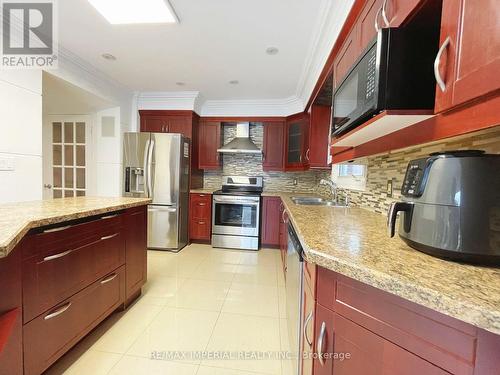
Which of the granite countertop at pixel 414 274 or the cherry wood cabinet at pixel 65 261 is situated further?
the cherry wood cabinet at pixel 65 261

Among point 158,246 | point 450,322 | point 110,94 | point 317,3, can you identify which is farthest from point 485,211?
point 110,94

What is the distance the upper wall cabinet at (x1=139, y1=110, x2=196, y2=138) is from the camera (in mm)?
3807

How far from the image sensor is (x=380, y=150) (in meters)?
1.33

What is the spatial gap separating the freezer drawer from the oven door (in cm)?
58

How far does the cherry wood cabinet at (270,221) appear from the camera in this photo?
12.1 feet

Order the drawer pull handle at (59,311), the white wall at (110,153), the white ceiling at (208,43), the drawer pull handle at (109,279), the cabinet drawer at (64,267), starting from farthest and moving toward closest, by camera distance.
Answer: the white wall at (110,153)
the white ceiling at (208,43)
the drawer pull handle at (109,279)
the drawer pull handle at (59,311)
the cabinet drawer at (64,267)

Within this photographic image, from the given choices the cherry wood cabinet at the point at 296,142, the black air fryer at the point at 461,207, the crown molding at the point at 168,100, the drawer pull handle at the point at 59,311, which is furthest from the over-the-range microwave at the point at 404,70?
the crown molding at the point at 168,100

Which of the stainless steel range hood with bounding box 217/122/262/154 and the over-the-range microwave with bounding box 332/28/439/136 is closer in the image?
the over-the-range microwave with bounding box 332/28/439/136

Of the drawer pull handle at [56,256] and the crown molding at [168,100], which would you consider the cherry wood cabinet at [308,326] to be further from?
the crown molding at [168,100]

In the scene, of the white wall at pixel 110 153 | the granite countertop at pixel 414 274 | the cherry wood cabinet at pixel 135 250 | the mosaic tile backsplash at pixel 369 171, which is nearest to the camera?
Result: the granite countertop at pixel 414 274

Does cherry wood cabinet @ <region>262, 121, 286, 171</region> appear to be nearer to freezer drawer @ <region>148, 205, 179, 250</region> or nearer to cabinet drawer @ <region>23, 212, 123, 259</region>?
freezer drawer @ <region>148, 205, 179, 250</region>

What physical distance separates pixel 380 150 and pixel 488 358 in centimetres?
105

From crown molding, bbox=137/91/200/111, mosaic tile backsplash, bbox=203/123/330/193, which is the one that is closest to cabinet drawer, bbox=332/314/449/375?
mosaic tile backsplash, bbox=203/123/330/193

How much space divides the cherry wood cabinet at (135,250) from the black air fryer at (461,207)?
1.96m
